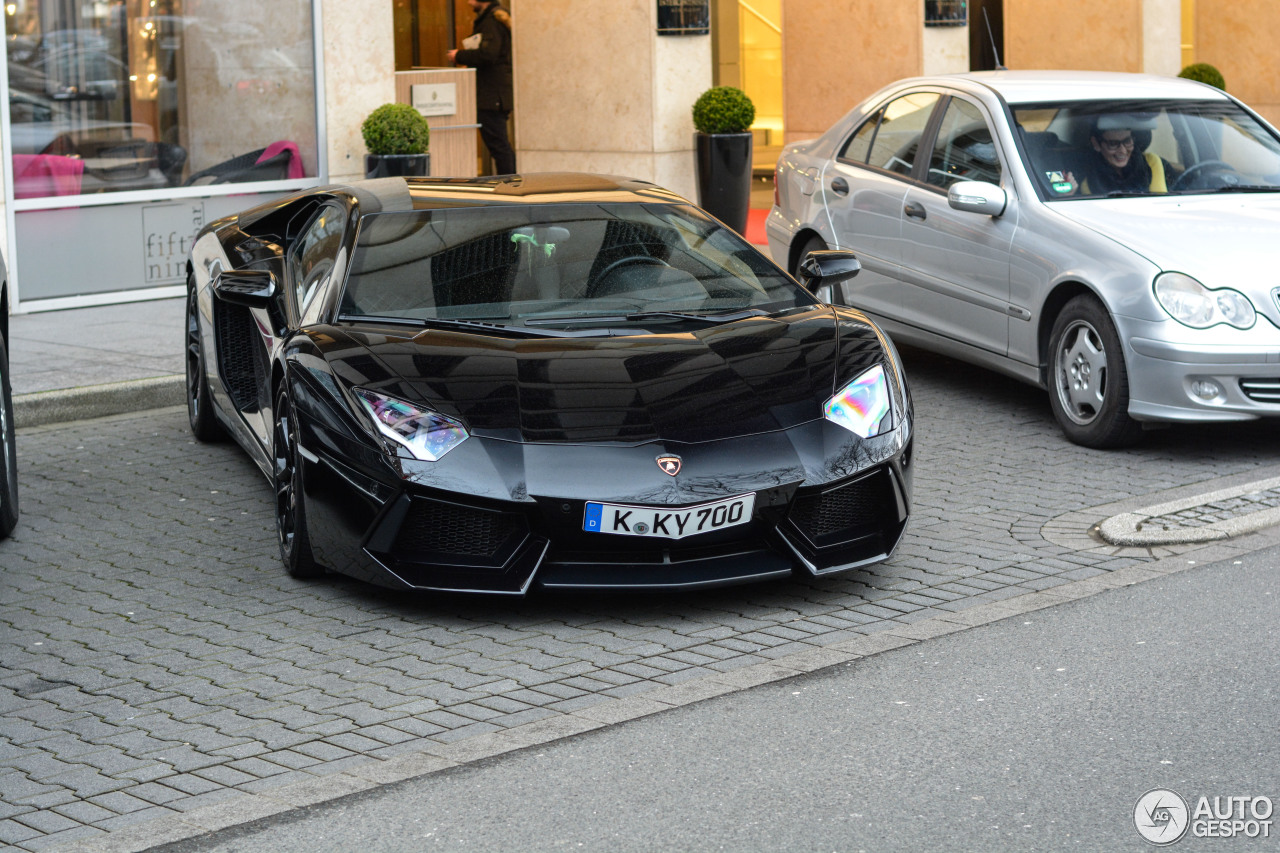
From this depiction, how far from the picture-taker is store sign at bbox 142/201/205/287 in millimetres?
12539

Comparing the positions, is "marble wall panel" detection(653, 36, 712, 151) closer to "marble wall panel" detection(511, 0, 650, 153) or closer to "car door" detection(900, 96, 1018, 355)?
"marble wall panel" detection(511, 0, 650, 153)

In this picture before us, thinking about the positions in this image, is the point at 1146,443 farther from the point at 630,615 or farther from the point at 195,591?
the point at 195,591

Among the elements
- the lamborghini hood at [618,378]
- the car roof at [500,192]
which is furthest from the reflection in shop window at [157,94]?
the lamborghini hood at [618,378]

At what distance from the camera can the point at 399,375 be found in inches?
219

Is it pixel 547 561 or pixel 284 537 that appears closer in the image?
pixel 547 561

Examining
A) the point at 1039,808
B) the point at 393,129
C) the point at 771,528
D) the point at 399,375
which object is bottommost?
the point at 1039,808

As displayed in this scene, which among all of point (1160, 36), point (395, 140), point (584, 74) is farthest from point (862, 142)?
point (1160, 36)

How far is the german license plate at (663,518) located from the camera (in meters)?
5.22

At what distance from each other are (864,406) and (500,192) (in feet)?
6.29

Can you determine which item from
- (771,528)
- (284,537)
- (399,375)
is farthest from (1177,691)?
(284,537)

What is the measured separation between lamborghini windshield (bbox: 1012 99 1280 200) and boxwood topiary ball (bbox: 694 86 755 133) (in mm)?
6679

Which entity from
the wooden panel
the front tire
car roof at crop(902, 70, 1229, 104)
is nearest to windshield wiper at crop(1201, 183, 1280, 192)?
car roof at crop(902, 70, 1229, 104)

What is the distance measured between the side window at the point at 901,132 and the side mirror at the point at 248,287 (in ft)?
13.8

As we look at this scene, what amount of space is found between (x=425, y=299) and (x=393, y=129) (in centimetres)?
765
